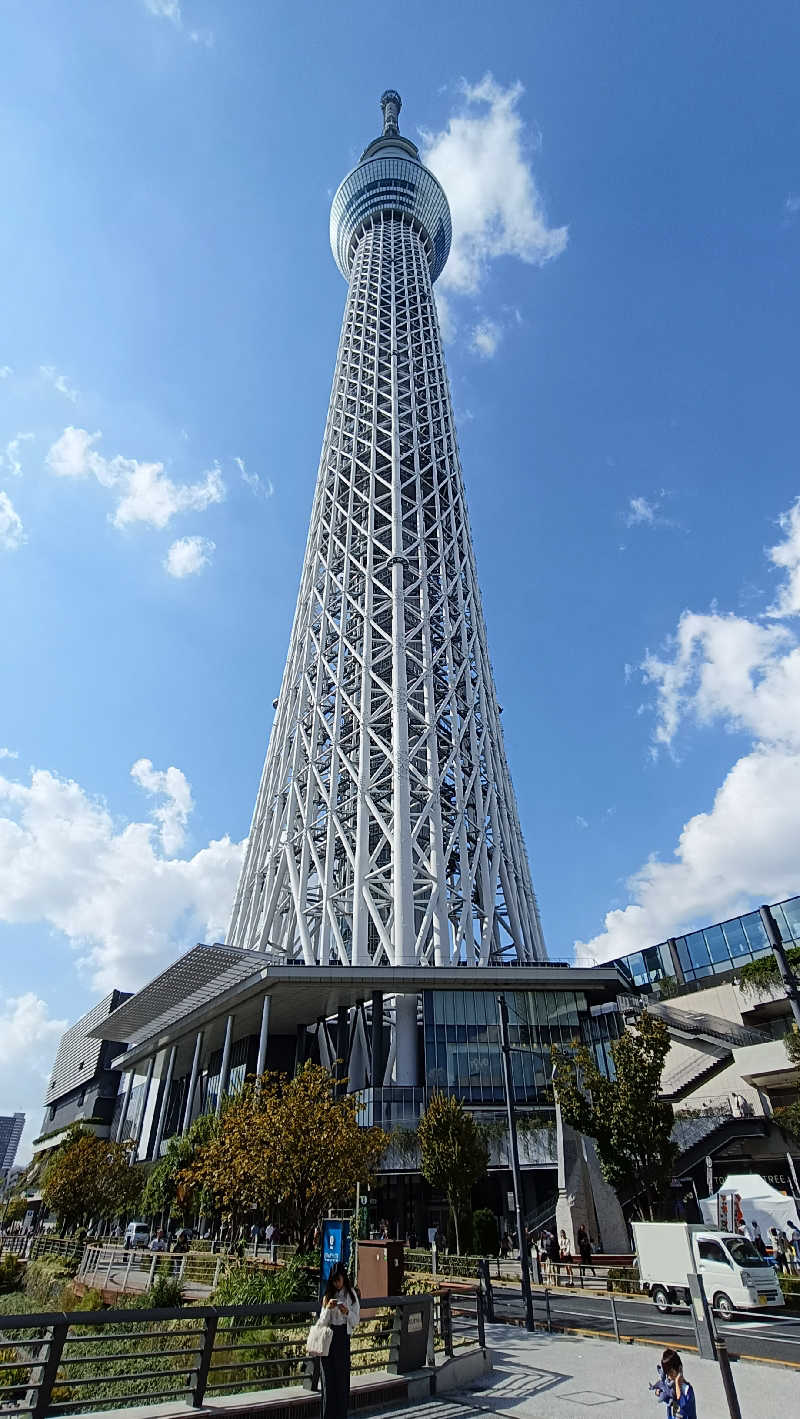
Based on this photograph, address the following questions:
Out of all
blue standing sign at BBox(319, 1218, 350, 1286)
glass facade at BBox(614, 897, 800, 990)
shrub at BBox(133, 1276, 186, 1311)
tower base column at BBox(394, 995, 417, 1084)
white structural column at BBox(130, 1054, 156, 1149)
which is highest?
glass facade at BBox(614, 897, 800, 990)

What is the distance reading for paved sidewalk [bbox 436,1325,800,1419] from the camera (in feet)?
28.6

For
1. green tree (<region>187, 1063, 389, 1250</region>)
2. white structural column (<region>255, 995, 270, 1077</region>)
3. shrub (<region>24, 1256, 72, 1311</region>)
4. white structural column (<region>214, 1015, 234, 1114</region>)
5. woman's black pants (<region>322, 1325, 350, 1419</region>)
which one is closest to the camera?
woman's black pants (<region>322, 1325, 350, 1419</region>)

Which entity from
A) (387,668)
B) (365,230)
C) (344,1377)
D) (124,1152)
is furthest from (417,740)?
(365,230)

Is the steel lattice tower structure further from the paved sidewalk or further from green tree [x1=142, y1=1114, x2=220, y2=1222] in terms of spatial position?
the paved sidewalk

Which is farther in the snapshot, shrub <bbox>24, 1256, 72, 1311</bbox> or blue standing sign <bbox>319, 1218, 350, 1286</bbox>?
shrub <bbox>24, 1256, 72, 1311</bbox>

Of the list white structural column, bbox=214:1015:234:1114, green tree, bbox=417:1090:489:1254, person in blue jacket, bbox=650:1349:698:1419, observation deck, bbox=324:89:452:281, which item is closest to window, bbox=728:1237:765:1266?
person in blue jacket, bbox=650:1349:698:1419

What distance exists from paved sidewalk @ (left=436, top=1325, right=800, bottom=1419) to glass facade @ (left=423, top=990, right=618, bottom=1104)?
26351 millimetres

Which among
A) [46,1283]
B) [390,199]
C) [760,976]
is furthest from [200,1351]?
[390,199]

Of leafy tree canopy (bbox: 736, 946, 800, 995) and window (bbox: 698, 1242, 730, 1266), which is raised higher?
leafy tree canopy (bbox: 736, 946, 800, 995)

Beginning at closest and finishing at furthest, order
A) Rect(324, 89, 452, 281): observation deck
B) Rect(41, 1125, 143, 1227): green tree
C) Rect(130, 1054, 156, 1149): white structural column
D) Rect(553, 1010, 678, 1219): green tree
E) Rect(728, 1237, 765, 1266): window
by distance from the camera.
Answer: Rect(728, 1237, 765, 1266): window → Rect(553, 1010, 678, 1219): green tree → Rect(41, 1125, 143, 1227): green tree → Rect(130, 1054, 156, 1149): white structural column → Rect(324, 89, 452, 281): observation deck

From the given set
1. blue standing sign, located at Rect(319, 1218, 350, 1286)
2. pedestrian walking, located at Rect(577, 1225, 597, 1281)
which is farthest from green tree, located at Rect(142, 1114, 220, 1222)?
blue standing sign, located at Rect(319, 1218, 350, 1286)

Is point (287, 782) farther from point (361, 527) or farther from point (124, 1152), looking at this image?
point (124, 1152)

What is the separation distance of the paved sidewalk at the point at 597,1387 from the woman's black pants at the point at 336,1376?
173 centimetres

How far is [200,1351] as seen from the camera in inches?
306
